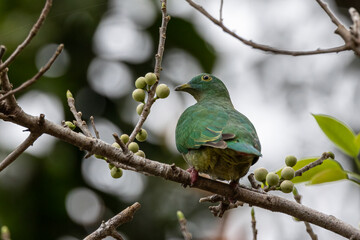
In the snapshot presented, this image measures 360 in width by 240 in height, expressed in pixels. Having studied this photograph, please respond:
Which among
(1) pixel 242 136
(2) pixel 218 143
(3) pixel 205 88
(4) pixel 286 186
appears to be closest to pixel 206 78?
(3) pixel 205 88

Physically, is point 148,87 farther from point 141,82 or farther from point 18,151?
point 18,151

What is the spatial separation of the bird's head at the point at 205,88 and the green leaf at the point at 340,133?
162cm

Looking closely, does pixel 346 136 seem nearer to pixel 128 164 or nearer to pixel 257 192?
pixel 257 192

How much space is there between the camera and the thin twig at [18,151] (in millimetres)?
1859

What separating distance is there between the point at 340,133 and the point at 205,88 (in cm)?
176

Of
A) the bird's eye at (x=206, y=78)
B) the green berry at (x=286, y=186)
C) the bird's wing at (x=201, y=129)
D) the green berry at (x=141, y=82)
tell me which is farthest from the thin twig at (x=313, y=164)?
the bird's eye at (x=206, y=78)

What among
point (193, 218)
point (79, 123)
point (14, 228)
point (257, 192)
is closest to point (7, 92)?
point (79, 123)

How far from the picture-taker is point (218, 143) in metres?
2.88

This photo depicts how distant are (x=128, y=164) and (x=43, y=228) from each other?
14.0 feet

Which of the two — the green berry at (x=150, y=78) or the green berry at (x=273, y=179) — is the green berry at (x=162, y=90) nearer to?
the green berry at (x=150, y=78)

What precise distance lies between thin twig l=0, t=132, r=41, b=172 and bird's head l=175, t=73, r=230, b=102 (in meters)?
2.22

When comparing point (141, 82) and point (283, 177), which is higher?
point (141, 82)

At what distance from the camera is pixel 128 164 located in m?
2.26

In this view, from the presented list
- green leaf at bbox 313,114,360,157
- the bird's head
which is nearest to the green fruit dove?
green leaf at bbox 313,114,360,157
